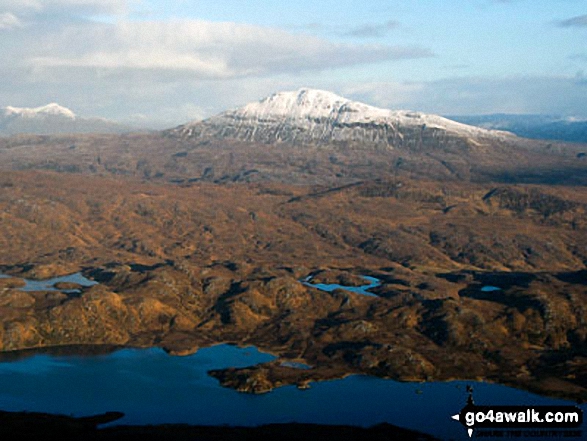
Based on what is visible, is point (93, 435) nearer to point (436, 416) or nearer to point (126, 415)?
point (126, 415)

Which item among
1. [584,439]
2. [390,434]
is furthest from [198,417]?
[584,439]

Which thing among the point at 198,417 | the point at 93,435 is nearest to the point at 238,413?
the point at 198,417

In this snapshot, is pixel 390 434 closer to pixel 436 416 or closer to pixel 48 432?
pixel 436 416

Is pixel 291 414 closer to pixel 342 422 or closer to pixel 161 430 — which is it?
pixel 342 422

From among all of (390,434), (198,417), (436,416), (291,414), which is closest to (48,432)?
(198,417)

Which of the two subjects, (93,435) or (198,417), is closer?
(93,435)

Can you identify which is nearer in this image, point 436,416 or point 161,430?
point 161,430

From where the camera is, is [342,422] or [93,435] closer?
[93,435]
